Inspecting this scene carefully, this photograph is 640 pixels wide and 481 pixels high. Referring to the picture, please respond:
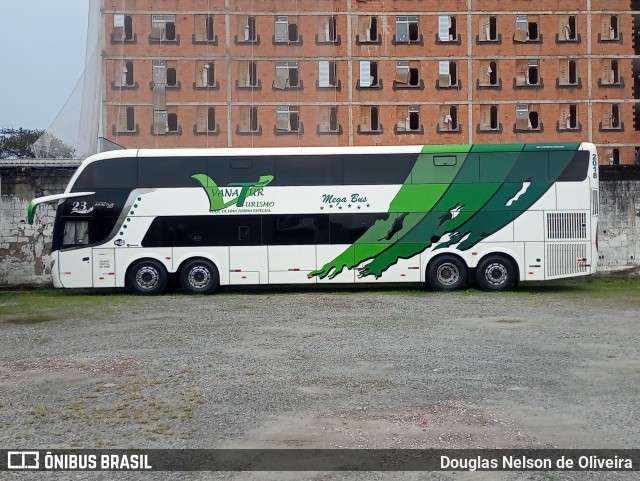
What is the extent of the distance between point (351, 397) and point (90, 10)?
32.8 meters

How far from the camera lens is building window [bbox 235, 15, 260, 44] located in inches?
1569

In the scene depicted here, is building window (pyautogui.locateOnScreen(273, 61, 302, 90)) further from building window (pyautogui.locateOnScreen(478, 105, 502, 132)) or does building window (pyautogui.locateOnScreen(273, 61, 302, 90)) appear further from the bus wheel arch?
the bus wheel arch

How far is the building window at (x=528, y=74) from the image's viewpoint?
2058 inches

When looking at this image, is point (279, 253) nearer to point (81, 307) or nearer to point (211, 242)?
point (211, 242)

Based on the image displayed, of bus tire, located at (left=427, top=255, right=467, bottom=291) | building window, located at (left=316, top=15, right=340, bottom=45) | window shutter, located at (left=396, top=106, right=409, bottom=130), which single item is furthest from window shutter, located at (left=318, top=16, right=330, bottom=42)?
bus tire, located at (left=427, top=255, right=467, bottom=291)

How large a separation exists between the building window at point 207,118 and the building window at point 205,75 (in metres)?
1.11

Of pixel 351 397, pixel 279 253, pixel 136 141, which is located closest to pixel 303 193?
pixel 279 253

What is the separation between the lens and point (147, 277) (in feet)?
66.9

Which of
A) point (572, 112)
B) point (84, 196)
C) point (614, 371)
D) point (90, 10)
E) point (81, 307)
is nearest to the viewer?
point (614, 371)

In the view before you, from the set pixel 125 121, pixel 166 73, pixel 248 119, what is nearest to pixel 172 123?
pixel 166 73

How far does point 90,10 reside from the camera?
3622 centimetres

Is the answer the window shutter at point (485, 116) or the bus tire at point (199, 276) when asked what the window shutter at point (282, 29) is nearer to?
the window shutter at point (485, 116)

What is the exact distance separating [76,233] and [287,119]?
23558 mm

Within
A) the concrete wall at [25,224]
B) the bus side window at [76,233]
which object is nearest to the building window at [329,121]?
the concrete wall at [25,224]
